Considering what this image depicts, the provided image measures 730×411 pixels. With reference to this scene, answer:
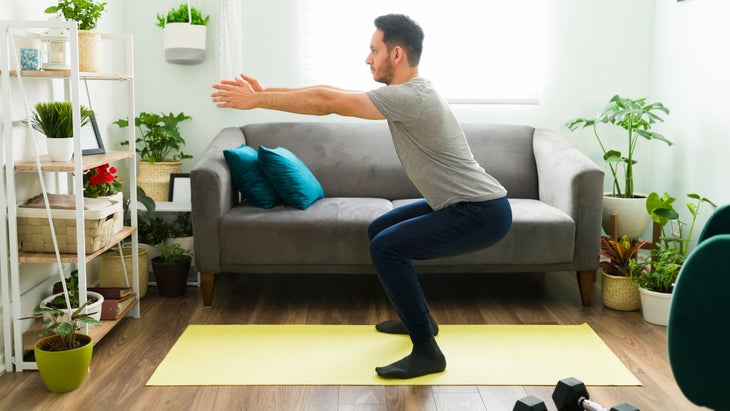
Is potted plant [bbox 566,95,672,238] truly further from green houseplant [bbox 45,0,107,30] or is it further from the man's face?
green houseplant [bbox 45,0,107,30]

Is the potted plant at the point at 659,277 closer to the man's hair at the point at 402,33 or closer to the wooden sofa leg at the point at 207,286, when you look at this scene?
the man's hair at the point at 402,33

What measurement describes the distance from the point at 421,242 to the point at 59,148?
135 cm

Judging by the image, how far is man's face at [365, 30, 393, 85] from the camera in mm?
2611

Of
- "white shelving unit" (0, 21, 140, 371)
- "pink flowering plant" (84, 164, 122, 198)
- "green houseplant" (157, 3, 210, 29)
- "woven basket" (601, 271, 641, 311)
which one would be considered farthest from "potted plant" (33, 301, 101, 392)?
"woven basket" (601, 271, 641, 311)

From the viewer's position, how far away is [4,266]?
2605 mm

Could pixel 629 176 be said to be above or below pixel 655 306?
above

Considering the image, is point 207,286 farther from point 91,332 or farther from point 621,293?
point 621,293

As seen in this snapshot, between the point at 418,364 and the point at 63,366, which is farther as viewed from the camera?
the point at 418,364

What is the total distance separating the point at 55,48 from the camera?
8.80 ft

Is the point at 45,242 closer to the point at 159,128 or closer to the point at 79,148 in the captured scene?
the point at 79,148

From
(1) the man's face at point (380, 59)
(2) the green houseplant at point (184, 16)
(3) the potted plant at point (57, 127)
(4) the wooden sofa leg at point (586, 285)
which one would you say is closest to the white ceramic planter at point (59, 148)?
(3) the potted plant at point (57, 127)

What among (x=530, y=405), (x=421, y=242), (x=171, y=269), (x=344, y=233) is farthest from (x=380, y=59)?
(x=171, y=269)

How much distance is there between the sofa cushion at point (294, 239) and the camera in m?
3.35

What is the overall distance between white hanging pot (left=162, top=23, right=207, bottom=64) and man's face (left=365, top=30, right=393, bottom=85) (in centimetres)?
175
